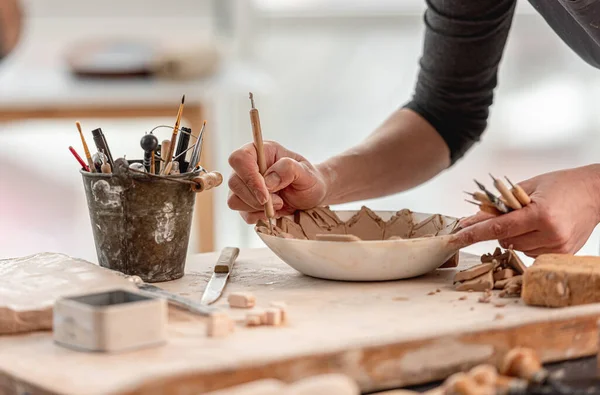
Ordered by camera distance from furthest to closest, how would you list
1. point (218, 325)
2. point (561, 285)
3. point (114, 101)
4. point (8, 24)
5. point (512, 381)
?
point (114, 101), point (8, 24), point (561, 285), point (218, 325), point (512, 381)

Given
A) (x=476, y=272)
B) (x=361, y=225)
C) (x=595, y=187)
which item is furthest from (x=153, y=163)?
(x=595, y=187)

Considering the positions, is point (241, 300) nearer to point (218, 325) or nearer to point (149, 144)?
point (218, 325)

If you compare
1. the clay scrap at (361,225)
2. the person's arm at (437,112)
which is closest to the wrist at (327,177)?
the person's arm at (437,112)

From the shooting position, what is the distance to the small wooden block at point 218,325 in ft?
3.69

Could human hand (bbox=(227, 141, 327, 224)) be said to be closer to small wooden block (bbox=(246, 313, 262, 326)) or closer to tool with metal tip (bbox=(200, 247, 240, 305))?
tool with metal tip (bbox=(200, 247, 240, 305))

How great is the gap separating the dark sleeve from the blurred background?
152 cm

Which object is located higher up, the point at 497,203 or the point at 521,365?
the point at 497,203

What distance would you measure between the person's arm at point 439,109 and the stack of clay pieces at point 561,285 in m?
0.73

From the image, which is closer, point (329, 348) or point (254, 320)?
point (329, 348)

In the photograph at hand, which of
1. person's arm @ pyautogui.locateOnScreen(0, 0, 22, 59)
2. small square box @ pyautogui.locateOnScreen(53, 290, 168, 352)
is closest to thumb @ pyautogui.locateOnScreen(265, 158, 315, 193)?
small square box @ pyautogui.locateOnScreen(53, 290, 168, 352)

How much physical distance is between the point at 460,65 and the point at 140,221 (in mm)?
993

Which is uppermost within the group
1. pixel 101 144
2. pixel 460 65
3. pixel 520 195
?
pixel 460 65

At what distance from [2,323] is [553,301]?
80cm

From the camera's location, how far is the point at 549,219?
1416 millimetres
